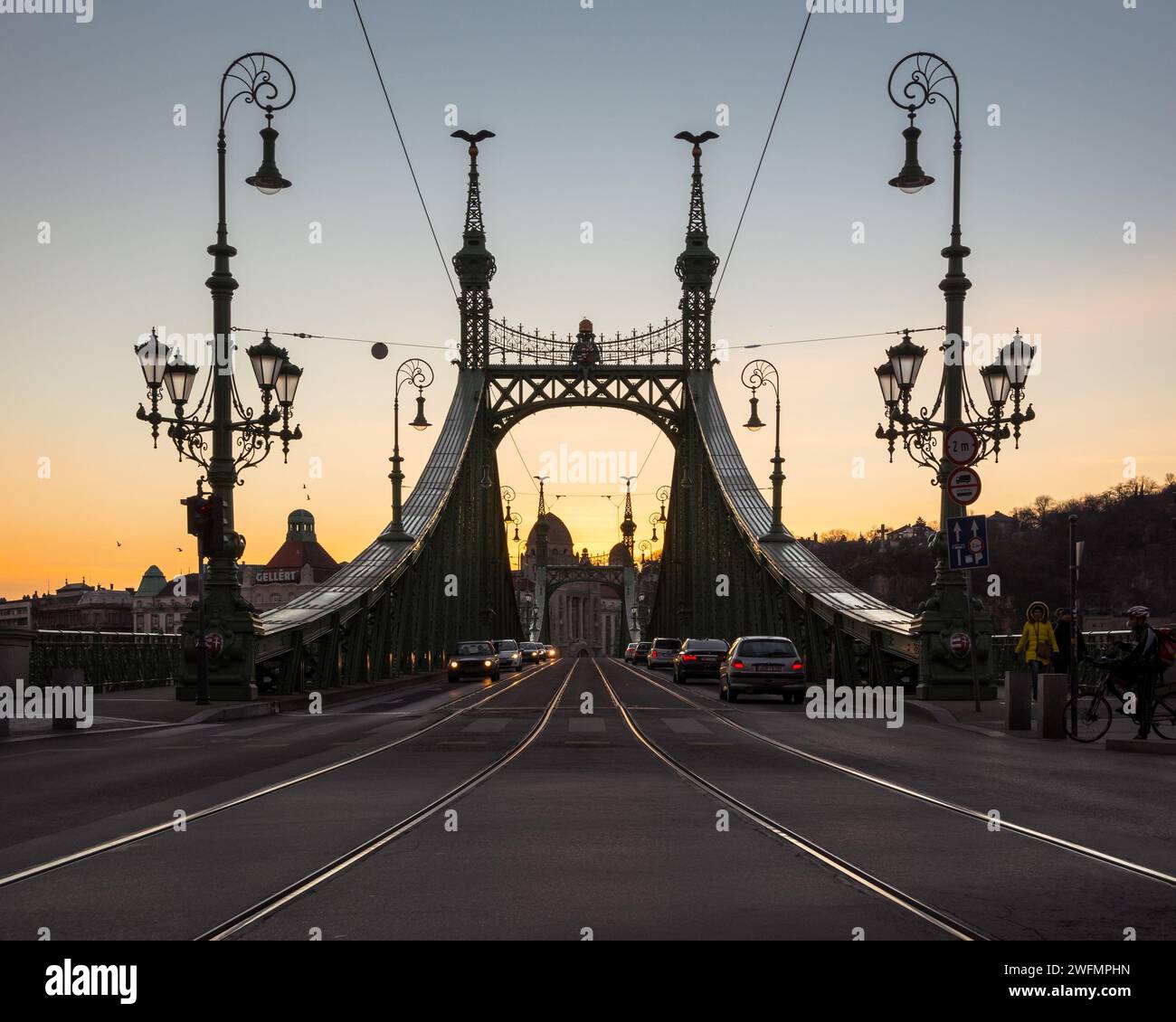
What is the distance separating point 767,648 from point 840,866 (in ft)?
73.5

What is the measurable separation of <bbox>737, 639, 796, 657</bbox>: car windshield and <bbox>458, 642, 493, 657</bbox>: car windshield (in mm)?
18547

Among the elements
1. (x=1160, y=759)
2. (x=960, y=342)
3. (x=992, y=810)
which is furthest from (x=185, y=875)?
(x=960, y=342)

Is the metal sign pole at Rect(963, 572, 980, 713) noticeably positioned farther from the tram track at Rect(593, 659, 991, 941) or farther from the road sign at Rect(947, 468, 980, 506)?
the tram track at Rect(593, 659, 991, 941)

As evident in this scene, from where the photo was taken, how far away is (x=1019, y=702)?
61.4 ft

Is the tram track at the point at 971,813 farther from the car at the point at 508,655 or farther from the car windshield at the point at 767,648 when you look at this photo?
the car at the point at 508,655

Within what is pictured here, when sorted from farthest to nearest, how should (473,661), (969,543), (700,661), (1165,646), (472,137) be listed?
(472,137)
(473,661)
(700,661)
(969,543)
(1165,646)

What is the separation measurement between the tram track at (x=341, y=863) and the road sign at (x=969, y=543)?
347 inches

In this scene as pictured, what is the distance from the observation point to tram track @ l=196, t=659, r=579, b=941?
6.23 m

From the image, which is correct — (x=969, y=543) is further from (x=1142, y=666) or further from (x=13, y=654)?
(x=13, y=654)

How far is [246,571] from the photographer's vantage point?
169250 millimetres

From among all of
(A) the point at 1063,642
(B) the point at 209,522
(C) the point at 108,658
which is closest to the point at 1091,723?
(A) the point at 1063,642

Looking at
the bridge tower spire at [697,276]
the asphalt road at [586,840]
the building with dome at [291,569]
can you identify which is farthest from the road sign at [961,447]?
the building with dome at [291,569]

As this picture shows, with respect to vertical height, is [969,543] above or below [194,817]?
above

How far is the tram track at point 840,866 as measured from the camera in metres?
6.17
